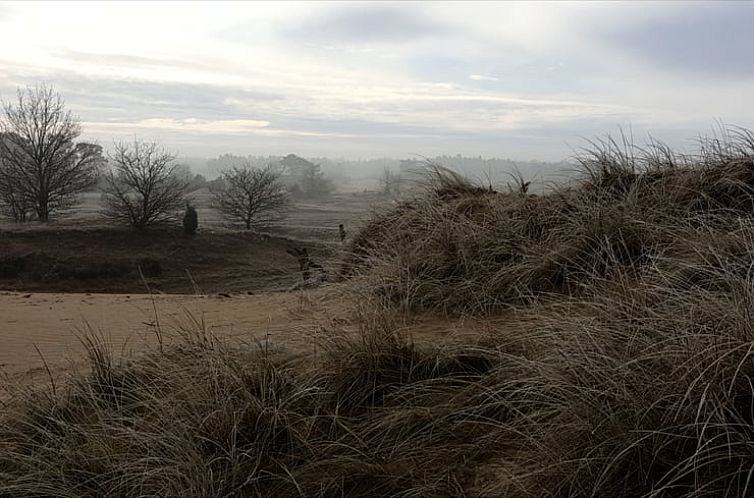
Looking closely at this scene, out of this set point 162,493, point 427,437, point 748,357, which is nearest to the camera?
point 748,357

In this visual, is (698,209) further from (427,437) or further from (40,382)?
(40,382)

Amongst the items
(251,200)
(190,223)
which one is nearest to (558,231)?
(190,223)

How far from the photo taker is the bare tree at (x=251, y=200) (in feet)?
134

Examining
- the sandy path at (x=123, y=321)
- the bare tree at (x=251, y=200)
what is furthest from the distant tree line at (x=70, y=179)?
the sandy path at (x=123, y=321)

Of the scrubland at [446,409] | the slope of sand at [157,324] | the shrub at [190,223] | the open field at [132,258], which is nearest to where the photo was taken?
the scrubland at [446,409]

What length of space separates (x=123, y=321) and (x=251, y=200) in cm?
3262

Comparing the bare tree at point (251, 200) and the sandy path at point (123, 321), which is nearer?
the sandy path at point (123, 321)

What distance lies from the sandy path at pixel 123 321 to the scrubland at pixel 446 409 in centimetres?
91

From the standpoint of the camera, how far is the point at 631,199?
6.93m

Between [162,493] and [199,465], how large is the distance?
0.64 ft

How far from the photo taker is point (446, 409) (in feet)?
11.8

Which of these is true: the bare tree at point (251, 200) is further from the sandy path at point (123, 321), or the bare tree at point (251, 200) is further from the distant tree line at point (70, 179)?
the sandy path at point (123, 321)

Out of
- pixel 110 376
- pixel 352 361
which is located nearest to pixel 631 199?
pixel 352 361

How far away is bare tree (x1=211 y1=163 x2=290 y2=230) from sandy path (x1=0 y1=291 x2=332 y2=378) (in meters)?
28.7
